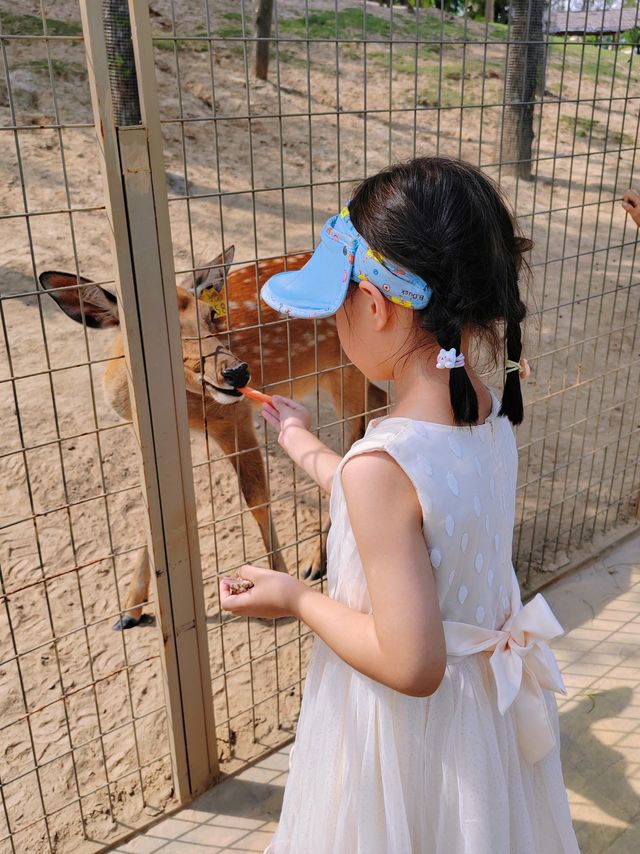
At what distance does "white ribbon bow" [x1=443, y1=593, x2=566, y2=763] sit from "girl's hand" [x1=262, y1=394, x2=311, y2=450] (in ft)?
1.91

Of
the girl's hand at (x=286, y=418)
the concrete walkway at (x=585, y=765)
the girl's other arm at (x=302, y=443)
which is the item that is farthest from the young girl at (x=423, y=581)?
the concrete walkway at (x=585, y=765)

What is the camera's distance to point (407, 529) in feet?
3.95

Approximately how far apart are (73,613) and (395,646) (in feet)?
8.26

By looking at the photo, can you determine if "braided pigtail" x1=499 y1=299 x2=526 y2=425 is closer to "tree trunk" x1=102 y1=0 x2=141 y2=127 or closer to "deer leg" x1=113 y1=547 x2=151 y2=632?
"tree trunk" x1=102 y1=0 x2=141 y2=127

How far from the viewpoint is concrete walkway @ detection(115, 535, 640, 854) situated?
2279 millimetres

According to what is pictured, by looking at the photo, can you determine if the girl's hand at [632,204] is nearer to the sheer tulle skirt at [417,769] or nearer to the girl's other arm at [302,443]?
the girl's other arm at [302,443]

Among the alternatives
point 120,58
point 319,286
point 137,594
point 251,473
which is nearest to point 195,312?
point 120,58

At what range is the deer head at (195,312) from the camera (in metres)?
1.77

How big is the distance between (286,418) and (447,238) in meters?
0.67

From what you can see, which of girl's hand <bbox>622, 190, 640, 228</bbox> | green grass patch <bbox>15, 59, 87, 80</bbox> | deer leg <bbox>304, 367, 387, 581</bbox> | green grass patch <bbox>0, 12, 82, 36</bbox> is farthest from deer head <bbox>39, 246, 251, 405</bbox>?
green grass patch <bbox>0, 12, 82, 36</bbox>

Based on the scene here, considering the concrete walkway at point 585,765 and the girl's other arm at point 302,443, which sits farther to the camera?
the concrete walkway at point 585,765

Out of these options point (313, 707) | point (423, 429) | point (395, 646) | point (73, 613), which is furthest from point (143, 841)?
point (423, 429)

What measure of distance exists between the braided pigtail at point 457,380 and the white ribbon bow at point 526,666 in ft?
1.26

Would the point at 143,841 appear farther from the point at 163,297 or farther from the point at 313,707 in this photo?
the point at 163,297
